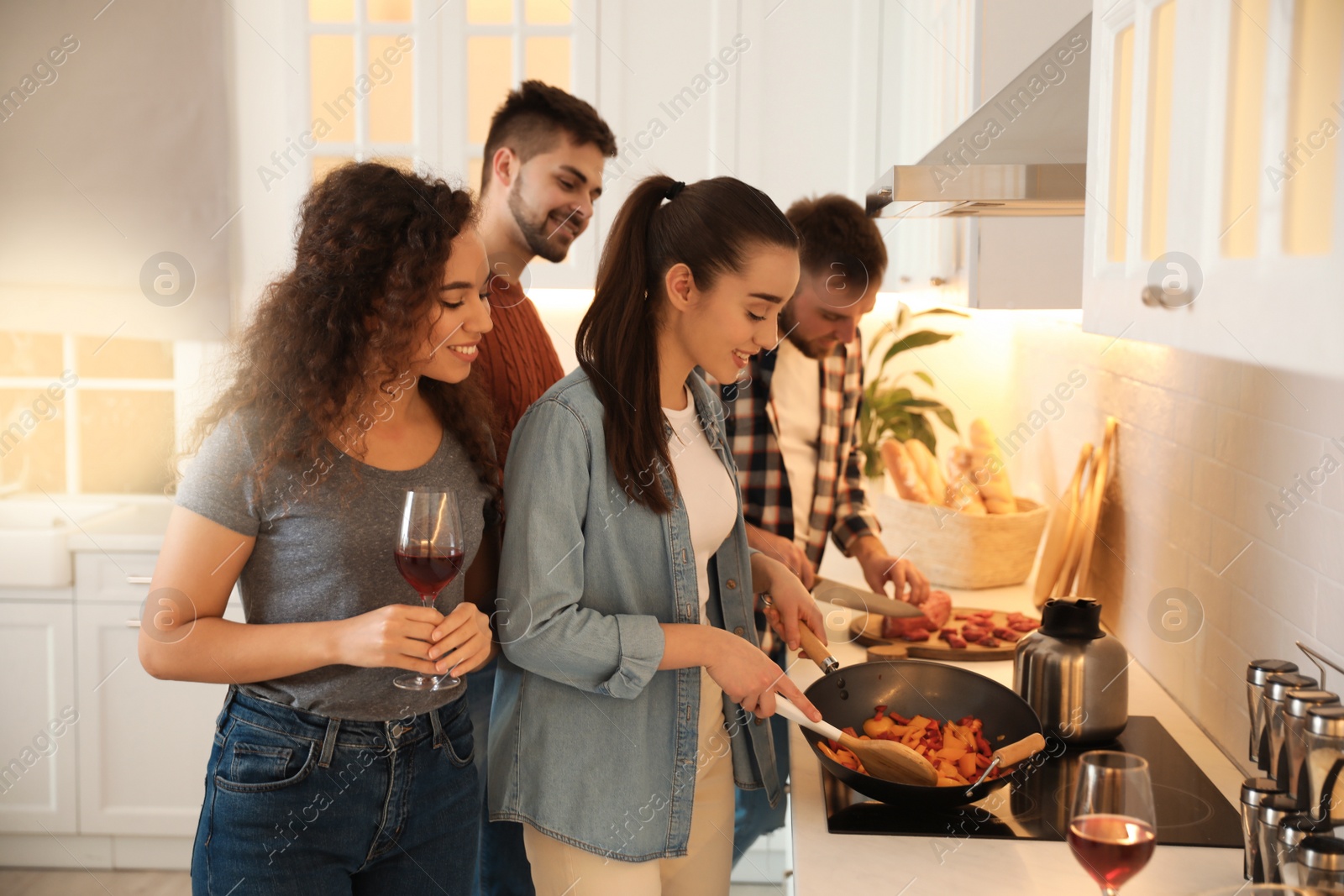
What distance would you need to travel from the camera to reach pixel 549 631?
41.4 inches

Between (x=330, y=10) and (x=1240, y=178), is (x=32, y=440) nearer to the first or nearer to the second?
(x=330, y=10)

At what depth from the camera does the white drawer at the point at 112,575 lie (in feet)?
8.48

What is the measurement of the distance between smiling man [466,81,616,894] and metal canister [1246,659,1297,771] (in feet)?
3.38

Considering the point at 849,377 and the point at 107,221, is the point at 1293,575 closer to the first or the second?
the point at 849,377

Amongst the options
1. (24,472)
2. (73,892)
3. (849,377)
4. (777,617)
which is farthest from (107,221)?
(777,617)

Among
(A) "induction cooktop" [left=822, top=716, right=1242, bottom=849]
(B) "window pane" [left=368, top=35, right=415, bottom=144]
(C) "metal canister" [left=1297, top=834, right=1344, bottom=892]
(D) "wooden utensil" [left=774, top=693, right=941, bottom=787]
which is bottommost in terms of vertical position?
(A) "induction cooktop" [left=822, top=716, right=1242, bottom=849]

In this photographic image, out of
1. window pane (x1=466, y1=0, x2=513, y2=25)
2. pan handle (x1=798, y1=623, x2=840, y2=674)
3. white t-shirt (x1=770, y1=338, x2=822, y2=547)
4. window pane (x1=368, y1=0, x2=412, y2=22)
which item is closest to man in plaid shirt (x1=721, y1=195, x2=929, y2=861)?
white t-shirt (x1=770, y1=338, x2=822, y2=547)

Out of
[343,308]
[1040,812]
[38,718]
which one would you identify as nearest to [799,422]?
[1040,812]

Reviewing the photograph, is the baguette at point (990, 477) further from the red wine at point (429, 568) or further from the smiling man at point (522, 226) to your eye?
the red wine at point (429, 568)

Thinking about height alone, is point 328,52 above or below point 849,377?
above

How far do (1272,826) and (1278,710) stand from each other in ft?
0.44

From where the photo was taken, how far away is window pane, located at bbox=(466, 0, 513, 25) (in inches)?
107

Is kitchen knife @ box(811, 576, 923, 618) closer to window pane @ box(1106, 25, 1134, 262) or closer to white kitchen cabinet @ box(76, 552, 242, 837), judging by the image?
window pane @ box(1106, 25, 1134, 262)

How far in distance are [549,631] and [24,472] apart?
2273mm
